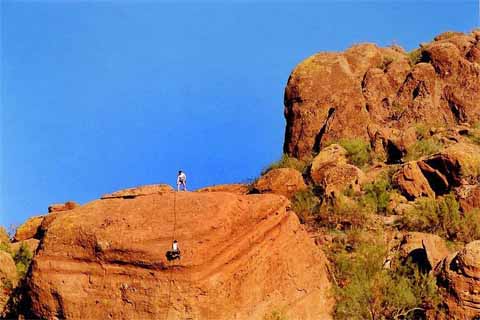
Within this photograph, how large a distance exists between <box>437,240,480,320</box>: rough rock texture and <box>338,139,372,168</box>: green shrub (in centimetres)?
974

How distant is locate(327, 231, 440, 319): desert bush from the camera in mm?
15414

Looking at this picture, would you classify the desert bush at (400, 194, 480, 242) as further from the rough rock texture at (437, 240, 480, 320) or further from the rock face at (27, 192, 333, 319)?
the rock face at (27, 192, 333, 319)

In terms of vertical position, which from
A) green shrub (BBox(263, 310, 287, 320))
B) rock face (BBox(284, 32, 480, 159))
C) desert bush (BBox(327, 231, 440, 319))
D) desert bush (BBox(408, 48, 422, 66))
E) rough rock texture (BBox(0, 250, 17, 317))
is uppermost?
desert bush (BBox(408, 48, 422, 66))

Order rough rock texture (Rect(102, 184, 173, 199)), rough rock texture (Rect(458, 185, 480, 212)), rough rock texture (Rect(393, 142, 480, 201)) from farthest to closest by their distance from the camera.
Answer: rough rock texture (Rect(393, 142, 480, 201)), rough rock texture (Rect(458, 185, 480, 212)), rough rock texture (Rect(102, 184, 173, 199))

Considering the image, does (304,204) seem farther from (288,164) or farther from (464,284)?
(464,284)

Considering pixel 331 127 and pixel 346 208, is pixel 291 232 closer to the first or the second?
pixel 346 208

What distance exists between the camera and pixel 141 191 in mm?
16953

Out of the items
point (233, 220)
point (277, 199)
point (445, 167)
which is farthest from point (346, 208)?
point (233, 220)

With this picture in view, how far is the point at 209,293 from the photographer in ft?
44.6

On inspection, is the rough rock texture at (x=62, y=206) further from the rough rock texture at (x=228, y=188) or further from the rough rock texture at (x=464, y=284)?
the rough rock texture at (x=464, y=284)

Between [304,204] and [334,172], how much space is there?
1.96m

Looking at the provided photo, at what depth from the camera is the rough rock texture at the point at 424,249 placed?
1645 cm

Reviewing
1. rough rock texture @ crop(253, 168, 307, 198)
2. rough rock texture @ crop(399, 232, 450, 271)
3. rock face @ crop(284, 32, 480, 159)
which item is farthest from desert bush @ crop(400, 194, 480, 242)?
rock face @ crop(284, 32, 480, 159)

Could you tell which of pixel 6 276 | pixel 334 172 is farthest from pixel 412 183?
pixel 6 276
